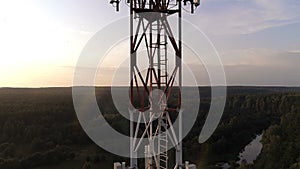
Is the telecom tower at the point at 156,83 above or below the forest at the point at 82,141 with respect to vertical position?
above

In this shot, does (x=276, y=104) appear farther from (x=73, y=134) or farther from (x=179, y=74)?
(x=179, y=74)

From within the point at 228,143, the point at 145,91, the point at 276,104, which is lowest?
the point at 228,143

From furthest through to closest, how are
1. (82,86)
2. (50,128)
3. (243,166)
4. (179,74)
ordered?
(50,128) < (243,166) < (82,86) < (179,74)

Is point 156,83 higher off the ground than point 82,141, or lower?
higher

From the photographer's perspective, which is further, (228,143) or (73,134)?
(228,143)

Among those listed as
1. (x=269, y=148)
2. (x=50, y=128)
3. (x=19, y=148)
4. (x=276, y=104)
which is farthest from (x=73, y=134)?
(x=276, y=104)

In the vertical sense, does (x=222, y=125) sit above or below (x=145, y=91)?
below

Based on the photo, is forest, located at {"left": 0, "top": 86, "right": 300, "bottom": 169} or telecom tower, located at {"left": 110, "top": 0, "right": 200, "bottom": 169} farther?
forest, located at {"left": 0, "top": 86, "right": 300, "bottom": 169}

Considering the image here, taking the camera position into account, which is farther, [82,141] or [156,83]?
[82,141]

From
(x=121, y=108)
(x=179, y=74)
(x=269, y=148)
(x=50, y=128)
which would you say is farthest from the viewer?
(x=50, y=128)

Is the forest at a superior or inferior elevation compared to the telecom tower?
inferior

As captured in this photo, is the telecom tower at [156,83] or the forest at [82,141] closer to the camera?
the telecom tower at [156,83]
